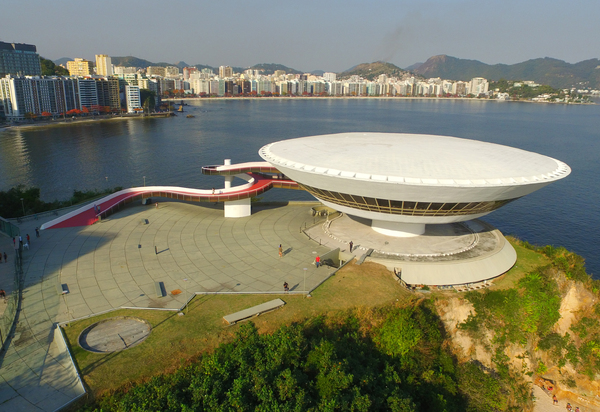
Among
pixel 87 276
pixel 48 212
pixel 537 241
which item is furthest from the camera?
pixel 537 241

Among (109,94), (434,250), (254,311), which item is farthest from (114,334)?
(109,94)

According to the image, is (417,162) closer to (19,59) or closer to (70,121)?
(70,121)

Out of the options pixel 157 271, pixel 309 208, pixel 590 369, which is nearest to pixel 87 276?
pixel 157 271

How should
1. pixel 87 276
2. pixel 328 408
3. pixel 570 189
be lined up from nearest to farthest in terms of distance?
pixel 328 408, pixel 87 276, pixel 570 189

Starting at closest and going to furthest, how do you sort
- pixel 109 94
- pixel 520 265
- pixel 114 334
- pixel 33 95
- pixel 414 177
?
Answer: pixel 114 334 → pixel 414 177 → pixel 520 265 → pixel 33 95 → pixel 109 94

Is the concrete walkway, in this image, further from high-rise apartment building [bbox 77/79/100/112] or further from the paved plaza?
high-rise apartment building [bbox 77/79/100/112]

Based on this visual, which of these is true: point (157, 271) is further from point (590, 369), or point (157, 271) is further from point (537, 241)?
point (537, 241)
